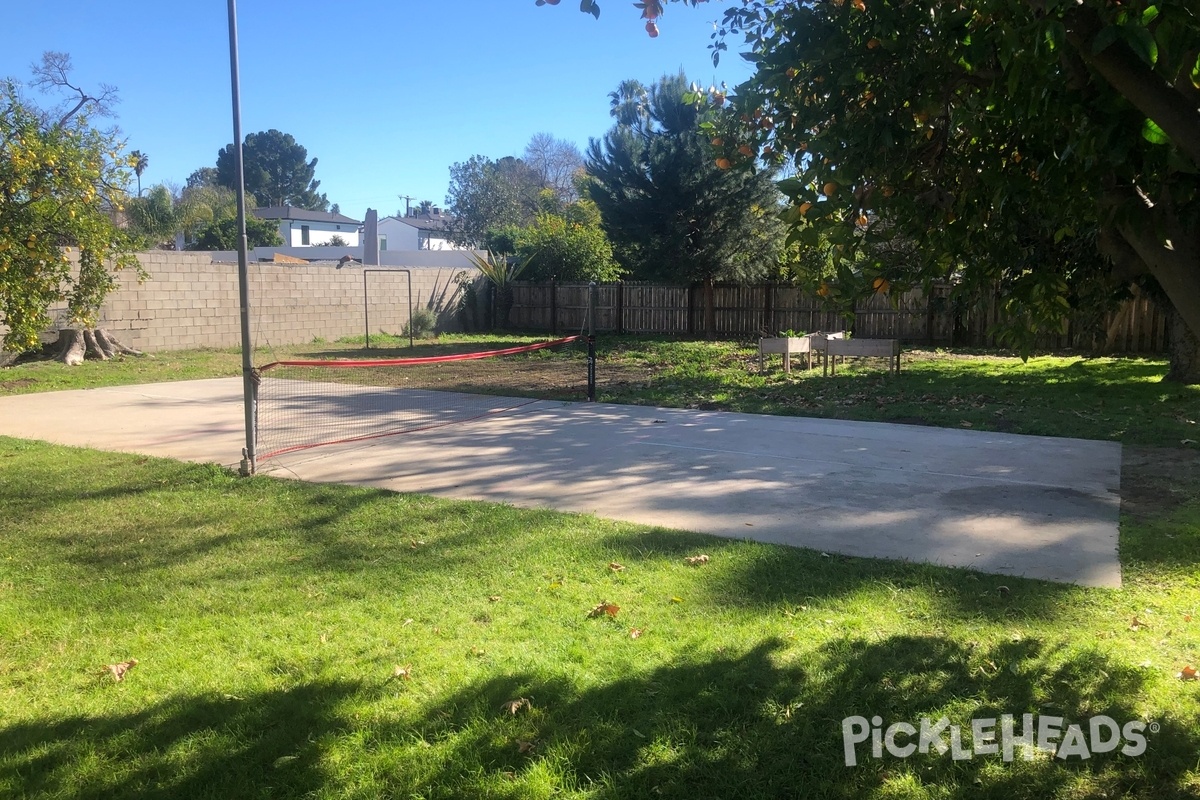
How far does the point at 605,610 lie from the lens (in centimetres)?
507

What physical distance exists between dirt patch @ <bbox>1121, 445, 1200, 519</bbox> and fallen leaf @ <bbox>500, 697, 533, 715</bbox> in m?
5.76

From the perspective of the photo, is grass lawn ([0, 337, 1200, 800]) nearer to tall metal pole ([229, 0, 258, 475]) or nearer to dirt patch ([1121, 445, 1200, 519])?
dirt patch ([1121, 445, 1200, 519])

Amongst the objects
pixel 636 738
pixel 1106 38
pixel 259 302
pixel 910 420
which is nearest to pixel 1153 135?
pixel 1106 38

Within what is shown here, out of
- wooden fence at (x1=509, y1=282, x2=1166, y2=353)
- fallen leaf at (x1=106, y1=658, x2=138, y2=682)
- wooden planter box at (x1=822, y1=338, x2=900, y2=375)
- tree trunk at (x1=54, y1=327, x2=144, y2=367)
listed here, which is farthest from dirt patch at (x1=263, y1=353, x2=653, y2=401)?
fallen leaf at (x1=106, y1=658, x2=138, y2=682)

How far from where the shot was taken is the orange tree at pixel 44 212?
8.78 metres

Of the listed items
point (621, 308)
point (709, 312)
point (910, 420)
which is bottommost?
point (910, 420)

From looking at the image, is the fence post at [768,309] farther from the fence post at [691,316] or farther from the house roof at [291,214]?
the house roof at [291,214]

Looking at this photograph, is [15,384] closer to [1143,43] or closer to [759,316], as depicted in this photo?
[1143,43]

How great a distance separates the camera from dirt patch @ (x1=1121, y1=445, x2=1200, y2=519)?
760cm

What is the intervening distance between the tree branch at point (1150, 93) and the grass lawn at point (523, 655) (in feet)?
7.81

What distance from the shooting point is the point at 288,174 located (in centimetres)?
11300

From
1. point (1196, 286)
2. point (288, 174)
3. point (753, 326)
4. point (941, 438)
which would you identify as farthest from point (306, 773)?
point (288, 174)

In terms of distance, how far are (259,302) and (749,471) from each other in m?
18.0
